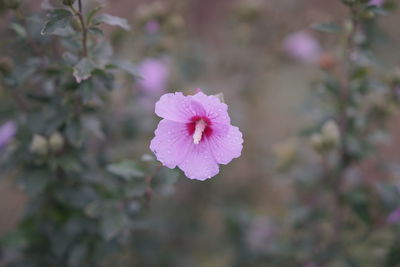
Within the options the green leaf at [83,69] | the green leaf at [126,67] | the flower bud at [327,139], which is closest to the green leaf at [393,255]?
the flower bud at [327,139]

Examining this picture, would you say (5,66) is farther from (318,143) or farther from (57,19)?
(318,143)

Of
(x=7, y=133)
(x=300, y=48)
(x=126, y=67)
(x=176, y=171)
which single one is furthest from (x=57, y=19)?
(x=300, y=48)

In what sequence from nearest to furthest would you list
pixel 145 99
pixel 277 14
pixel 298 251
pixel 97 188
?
pixel 97 188, pixel 298 251, pixel 145 99, pixel 277 14

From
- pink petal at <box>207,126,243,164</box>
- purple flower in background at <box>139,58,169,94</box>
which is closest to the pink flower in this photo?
pink petal at <box>207,126,243,164</box>

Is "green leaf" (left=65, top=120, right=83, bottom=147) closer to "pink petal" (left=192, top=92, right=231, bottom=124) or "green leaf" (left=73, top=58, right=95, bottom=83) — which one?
"green leaf" (left=73, top=58, right=95, bottom=83)

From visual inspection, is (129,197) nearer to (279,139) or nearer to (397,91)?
(397,91)

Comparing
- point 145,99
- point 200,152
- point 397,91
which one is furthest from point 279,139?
point 200,152

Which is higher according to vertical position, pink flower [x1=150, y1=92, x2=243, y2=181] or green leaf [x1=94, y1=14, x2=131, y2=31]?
green leaf [x1=94, y1=14, x2=131, y2=31]
